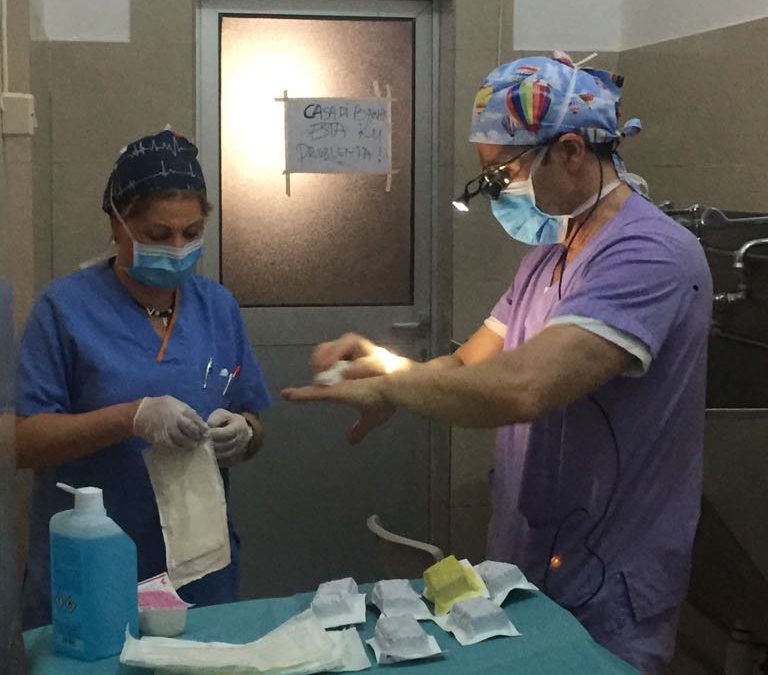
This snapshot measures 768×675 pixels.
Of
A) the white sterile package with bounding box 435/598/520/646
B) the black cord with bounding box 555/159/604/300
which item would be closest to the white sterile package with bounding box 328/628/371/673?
the white sterile package with bounding box 435/598/520/646

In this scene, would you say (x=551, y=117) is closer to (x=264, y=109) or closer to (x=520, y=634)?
(x=520, y=634)

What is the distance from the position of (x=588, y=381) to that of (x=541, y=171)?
0.40m

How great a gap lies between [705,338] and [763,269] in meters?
0.65

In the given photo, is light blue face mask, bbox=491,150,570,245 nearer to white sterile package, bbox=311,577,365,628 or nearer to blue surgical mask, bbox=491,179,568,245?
blue surgical mask, bbox=491,179,568,245

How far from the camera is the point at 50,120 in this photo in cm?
295

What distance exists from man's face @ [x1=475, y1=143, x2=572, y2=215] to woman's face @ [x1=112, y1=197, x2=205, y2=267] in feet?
1.77

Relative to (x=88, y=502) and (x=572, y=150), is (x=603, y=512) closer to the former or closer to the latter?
(x=572, y=150)

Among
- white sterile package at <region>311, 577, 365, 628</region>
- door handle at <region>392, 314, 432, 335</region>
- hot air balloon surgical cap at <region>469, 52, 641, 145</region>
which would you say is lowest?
white sterile package at <region>311, 577, 365, 628</region>

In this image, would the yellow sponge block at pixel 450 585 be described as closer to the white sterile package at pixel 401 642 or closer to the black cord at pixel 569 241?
the white sterile package at pixel 401 642

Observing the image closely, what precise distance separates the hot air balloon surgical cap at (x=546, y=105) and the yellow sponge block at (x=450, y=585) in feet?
2.23

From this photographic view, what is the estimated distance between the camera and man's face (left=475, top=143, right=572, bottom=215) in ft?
5.60

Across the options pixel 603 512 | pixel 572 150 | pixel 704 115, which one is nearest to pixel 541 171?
pixel 572 150

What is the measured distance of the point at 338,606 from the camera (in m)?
1.44

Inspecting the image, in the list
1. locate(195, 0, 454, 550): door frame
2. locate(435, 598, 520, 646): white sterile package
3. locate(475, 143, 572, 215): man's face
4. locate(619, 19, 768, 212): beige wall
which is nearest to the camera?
locate(435, 598, 520, 646): white sterile package
